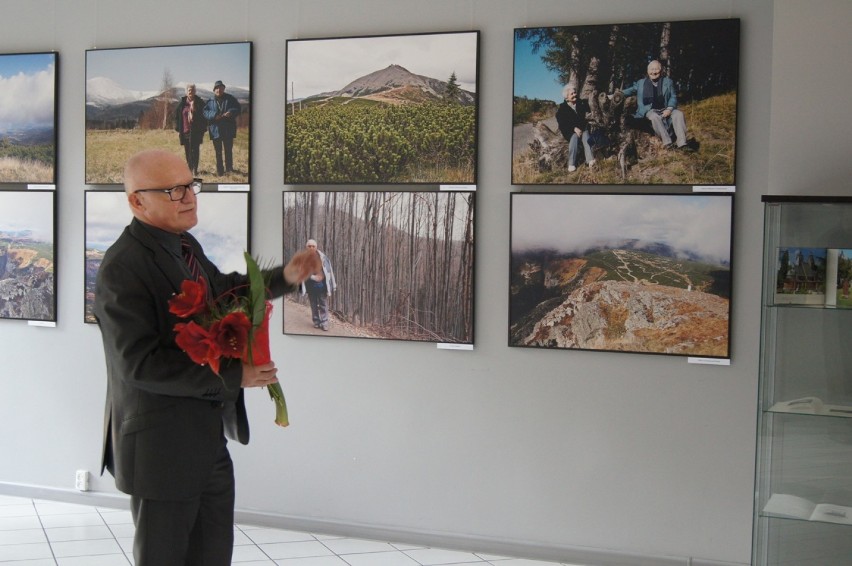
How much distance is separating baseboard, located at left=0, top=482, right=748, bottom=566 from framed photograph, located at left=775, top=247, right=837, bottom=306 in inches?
60.2

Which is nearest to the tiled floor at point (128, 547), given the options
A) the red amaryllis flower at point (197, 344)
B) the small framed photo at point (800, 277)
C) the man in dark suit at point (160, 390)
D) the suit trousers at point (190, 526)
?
the suit trousers at point (190, 526)

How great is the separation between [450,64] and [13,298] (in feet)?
10.1

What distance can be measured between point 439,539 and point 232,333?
246 cm

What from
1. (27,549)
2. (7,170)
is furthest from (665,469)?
(7,170)

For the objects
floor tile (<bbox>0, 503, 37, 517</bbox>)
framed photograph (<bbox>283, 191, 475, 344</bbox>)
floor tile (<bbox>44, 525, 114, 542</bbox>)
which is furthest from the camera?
floor tile (<bbox>0, 503, 37, 517</bbox>)

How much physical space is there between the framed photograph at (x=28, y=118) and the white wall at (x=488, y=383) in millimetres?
91

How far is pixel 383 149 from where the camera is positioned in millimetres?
4965

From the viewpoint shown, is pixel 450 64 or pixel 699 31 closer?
pixel 699 31

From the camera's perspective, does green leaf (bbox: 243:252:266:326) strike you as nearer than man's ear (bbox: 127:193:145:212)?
Yes

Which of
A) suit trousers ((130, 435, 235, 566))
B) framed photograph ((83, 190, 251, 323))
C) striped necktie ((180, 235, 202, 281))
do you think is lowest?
suit trousers ((130, 435, 235, 566))

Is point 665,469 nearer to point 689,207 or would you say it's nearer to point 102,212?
point 689,207

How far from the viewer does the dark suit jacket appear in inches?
116

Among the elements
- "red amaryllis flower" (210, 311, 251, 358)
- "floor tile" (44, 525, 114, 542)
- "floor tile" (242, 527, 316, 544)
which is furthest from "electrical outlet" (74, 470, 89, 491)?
"red amaryllis flower" (210, 311, 251, 358)

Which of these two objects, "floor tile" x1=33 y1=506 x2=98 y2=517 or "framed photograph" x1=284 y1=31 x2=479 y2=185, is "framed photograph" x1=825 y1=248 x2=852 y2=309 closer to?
"framed photograph" x1=284 y1=31 x2=479 y2=185
